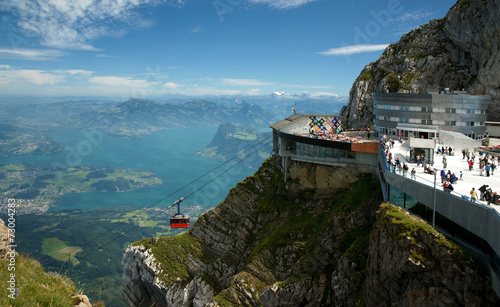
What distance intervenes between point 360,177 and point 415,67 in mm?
50356

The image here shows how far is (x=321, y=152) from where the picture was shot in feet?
148

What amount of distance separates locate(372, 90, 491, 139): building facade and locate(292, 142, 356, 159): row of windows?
11.9 meters

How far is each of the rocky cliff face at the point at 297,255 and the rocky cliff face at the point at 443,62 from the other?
36474 millimetres

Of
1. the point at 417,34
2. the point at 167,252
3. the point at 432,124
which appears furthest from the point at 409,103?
the point at 417,34

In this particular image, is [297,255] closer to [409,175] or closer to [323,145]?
[323,145]

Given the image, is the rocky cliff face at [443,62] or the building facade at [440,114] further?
the rocky cliff face at [443,62]

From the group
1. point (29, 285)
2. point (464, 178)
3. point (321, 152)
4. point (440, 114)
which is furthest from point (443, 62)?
point (29, 285)

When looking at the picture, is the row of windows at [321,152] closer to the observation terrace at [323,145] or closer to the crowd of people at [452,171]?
the observation terrace at [323,145]

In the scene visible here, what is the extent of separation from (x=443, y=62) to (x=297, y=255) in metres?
60.4

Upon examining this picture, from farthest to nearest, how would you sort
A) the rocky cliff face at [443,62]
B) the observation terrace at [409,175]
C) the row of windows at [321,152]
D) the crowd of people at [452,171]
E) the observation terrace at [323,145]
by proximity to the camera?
the rocky cliff face at [443,62] < the row of windows at [321,152] < the observation terrace at [323,145] < the crowd of people at [452,171] < the observation terrace at [409,175]

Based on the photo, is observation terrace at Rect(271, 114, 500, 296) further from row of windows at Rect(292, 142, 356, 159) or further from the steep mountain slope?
the steep mountain slope

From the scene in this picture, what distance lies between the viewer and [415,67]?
7962 cm

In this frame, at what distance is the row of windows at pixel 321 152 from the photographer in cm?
4278

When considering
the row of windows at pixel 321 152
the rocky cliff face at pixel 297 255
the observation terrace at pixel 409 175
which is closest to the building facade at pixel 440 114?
the observation terrace at pixel 409 175
